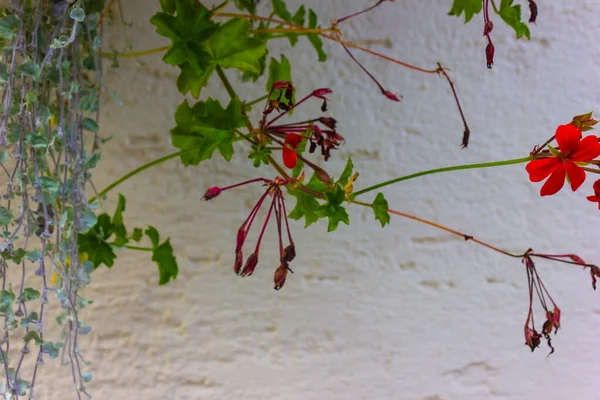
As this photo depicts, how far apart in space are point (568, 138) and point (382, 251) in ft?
1.33

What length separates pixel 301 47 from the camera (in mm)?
664

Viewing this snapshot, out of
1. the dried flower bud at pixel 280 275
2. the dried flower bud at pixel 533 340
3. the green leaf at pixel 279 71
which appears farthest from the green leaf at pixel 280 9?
the dried flower bud at pixel 533 340

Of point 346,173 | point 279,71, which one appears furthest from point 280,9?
point 346,173

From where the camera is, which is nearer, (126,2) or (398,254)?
(126,2)

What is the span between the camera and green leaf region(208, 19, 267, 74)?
424 mm

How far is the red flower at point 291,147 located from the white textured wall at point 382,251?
0.97ft

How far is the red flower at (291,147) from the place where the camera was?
365 mm

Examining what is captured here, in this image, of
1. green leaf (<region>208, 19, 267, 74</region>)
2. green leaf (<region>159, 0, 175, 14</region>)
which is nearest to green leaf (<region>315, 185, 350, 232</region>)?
green leaf (<region>208, 19, 267, 74</region>)

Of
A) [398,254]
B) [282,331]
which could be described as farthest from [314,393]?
[398,254]

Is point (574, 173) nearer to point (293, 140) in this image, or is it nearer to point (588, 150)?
point (588, 150)

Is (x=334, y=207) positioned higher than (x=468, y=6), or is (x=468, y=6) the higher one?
(x=468, y=6)

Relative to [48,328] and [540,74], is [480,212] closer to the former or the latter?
[540,74]

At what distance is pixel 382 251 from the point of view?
0.71 m

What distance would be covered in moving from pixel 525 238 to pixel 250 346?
474 millimetres
